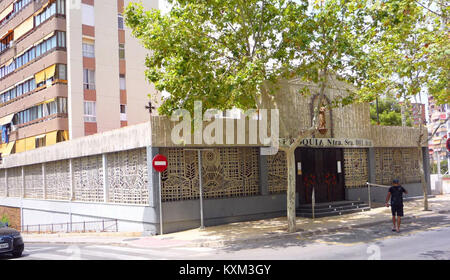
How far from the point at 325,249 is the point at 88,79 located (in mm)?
27302

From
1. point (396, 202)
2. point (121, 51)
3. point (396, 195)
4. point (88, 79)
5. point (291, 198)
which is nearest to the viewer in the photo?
point (396, 202)

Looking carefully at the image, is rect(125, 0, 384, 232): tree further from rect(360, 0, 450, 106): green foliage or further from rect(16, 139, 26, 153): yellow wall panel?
rect(16, 139, 26, 153): yellow wall panel

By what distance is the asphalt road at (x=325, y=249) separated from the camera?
401 inches

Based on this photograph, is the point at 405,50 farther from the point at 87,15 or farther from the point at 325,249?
the point at 87,15

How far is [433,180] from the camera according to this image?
29.6 m

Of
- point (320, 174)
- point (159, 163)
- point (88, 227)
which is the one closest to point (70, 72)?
point (88, 227)

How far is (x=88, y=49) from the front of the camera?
1336 inches

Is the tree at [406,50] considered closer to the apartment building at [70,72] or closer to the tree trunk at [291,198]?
the tree trunk at [291,198]

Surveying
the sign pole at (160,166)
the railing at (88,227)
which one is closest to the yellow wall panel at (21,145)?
the railing at (88,227)

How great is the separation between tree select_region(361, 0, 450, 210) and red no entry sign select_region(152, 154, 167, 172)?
26.0ft

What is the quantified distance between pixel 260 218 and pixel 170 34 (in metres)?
8.52

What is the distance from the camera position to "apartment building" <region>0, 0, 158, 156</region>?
3275 centimetres

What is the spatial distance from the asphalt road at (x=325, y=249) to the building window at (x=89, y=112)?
2001cm
